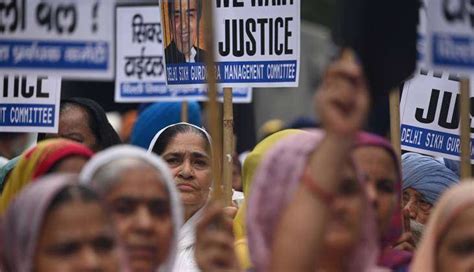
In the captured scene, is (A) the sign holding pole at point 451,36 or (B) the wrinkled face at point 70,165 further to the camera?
(B) the wrinkled face at point 70,165

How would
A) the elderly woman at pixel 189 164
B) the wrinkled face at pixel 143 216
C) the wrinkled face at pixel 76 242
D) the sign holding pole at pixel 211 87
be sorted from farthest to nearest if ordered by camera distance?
the elderly woman at pixel 189 164
the wrinkled face at pixel 143 216
the sign holding pole at pixel 211 87
the wrinkled face at pixel 76 242

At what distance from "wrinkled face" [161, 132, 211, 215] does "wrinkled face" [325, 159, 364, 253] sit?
2.80 meters

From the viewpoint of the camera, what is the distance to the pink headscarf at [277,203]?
198 inches

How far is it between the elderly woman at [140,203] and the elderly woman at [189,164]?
216 cm

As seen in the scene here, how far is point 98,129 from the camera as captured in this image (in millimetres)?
8305

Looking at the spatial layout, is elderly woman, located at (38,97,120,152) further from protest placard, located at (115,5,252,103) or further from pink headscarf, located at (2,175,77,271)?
pink headscarf, located at (2,175,77,271)

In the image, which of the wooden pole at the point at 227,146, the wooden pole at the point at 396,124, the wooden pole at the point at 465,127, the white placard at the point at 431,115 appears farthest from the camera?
the white placard at the point at 431,115

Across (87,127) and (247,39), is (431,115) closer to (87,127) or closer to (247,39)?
(247,39)

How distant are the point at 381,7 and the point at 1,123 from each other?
3857 mm

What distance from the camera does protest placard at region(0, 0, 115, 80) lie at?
6.01 m

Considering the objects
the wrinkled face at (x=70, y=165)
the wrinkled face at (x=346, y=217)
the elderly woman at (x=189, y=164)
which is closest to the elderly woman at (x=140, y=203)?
the wrinkled face at (x=70, y=165)

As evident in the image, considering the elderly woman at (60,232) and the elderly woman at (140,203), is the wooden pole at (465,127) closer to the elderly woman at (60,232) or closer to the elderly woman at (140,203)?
the elderly woman at (140,203)

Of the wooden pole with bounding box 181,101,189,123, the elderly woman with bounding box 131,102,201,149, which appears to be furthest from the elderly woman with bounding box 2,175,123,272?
the wooden pole with bounding box 181,101,189,123

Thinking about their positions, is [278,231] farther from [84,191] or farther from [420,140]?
[420,140]
